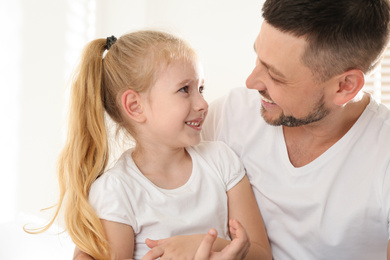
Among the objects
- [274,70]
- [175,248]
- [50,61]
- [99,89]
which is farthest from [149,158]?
[50,61]

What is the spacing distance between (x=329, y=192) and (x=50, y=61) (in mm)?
1488

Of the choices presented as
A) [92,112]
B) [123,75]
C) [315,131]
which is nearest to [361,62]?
[315,131]

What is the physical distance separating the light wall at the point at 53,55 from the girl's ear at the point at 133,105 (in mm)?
299

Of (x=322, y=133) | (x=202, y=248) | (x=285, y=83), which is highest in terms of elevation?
(x=285, y=83)

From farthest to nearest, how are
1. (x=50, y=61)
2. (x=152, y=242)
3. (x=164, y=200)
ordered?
1. (x=50, y=61)
2. (x=164, y=200)
3. (x=152, y=242)

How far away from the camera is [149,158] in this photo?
171cm

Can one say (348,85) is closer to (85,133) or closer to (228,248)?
(228,248)

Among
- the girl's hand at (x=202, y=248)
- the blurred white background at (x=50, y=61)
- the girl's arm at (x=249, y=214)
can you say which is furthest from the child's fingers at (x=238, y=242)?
the blurred white background at (x=50, y=61)

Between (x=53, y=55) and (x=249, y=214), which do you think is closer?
(x=249, y=214)

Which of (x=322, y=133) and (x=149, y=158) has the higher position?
(x=322, y=133)

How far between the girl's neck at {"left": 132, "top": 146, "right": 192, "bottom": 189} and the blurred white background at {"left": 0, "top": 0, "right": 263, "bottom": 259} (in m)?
0.43

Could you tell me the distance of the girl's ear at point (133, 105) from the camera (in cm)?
167

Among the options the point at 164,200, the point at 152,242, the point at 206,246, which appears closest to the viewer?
the point at 206,246

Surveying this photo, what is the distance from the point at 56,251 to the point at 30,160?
47cm
